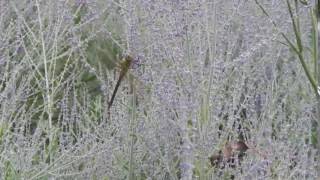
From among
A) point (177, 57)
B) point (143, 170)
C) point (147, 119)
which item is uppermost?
point (177, 57)

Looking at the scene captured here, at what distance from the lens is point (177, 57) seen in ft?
6.81

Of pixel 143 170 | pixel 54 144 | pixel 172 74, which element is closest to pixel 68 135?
pixel 54 144

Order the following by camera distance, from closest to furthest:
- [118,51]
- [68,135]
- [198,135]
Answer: [198,135] < [68,135] < [118,51]

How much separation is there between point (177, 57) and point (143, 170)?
0.40 metres

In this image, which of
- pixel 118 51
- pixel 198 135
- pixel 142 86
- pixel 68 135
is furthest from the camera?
pixel 118 51

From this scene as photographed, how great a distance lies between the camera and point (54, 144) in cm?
241

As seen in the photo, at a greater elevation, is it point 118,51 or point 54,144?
point 118,51

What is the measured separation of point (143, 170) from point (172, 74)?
335mm

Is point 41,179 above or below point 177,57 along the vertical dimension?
below

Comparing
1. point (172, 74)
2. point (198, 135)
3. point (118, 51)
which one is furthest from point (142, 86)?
point (118, 51)

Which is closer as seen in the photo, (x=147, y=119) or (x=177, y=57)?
(x=177, y=57)

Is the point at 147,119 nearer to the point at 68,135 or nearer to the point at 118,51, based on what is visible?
the point at 68,135

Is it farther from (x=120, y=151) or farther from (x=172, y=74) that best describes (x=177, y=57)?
(x=120, y=151)

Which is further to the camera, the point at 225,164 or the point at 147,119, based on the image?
the point at 147,119
